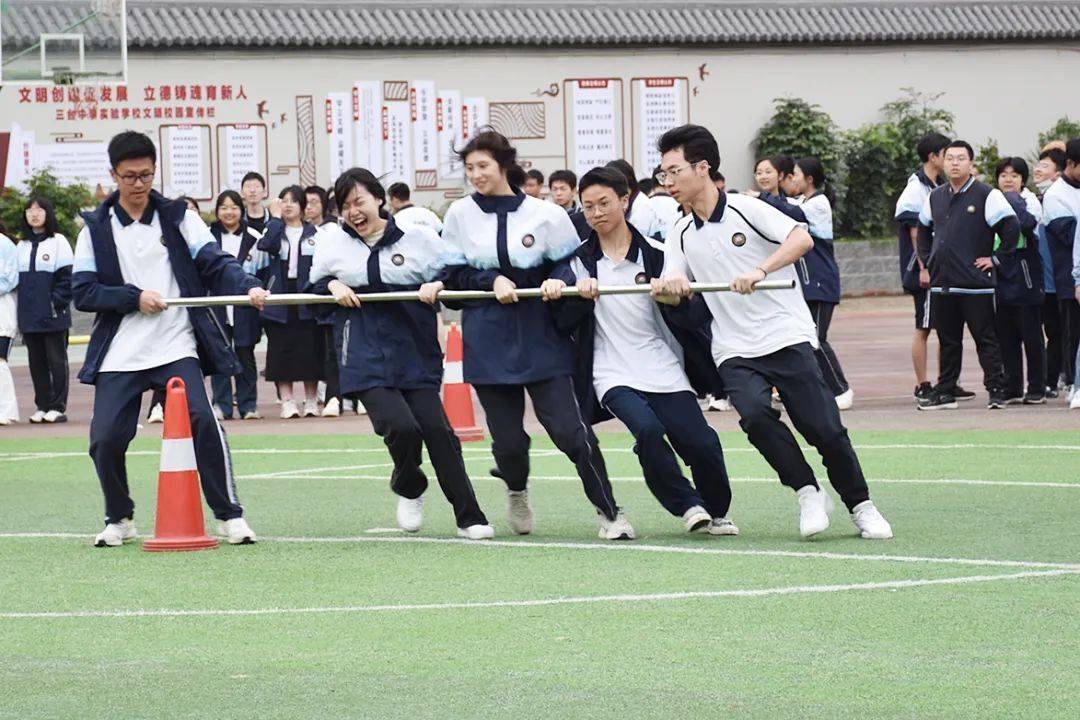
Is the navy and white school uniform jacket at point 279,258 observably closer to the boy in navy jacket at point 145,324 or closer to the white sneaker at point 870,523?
the boy in navy jacket at point 145,324

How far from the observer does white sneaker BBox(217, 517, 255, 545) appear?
978cm

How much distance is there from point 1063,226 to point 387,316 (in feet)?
26.3

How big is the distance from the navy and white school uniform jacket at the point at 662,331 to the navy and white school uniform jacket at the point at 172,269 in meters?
1.52

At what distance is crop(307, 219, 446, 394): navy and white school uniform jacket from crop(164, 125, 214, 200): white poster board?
21.5 metres

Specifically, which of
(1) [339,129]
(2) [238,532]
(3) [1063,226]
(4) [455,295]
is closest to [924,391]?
(3) [1063,226]

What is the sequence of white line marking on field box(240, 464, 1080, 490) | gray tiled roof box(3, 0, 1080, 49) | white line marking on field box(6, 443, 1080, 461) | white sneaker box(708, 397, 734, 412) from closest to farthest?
white line marking on field box(240, 464, 1080, 490)
white line marking on field box(6, 443, 1080, 461)
white sneaker box(708, 397, 734, 412)
gray tiled roof box(3, 0, 1080, 49)

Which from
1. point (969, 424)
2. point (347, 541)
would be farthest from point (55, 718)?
point (969, 424)

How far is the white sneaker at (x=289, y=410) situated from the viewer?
59.5ft

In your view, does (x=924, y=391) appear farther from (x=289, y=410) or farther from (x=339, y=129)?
(x=339, y=129)

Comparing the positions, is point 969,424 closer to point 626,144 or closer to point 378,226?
point 378,226

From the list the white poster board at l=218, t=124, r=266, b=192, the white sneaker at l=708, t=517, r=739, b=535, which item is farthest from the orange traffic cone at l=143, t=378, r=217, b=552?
the white poster board at l=218, t=124, r=266, b=192

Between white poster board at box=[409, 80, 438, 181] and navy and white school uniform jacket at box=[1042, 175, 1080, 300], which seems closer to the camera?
navy and white school uniform jacket at box=[1042, 175, 1080, 300]

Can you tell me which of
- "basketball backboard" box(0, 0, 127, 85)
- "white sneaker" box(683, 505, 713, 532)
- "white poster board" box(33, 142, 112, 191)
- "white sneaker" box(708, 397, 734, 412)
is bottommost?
"white sneaker" box(708, 397, 734, 412)

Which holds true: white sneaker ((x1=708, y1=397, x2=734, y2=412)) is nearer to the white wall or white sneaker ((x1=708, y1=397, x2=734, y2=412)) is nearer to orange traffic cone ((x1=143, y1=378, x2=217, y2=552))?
orange traffic cone ((x1=143, y1=378, x2=217, y2=552))
